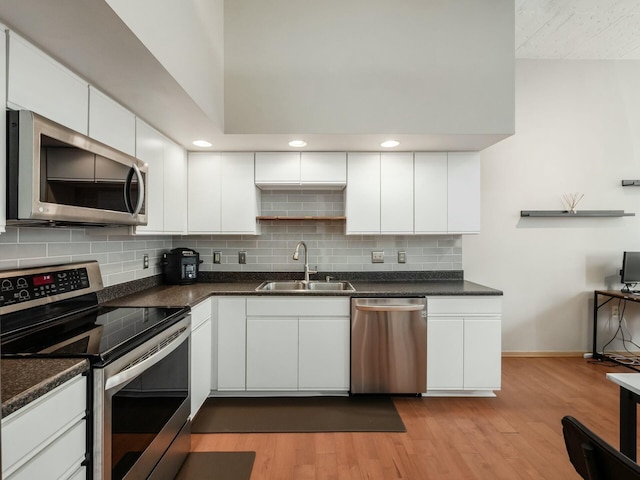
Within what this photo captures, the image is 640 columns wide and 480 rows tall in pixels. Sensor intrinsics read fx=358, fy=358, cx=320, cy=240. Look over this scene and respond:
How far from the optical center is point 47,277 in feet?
5.83

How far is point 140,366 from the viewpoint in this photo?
4.84 ft

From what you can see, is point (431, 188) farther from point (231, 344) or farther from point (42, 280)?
point (42, 280)

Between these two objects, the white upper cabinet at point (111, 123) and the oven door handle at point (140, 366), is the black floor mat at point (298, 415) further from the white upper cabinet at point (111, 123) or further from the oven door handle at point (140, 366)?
the white upper cabinet at point (111, 123)

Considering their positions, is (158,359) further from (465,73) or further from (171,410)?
(465,73)

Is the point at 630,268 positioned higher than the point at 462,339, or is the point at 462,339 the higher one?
the point at 630,268

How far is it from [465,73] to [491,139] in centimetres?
53

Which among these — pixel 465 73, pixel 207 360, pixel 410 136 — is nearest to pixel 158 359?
pixel 207 360

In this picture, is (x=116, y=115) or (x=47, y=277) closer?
(x=47, y=277)

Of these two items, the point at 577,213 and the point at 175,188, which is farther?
the point at 577,213

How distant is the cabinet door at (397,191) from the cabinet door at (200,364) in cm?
167

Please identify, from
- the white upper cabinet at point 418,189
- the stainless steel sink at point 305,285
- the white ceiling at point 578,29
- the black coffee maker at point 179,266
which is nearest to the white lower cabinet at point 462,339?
the white upper cabinet at point 418,189

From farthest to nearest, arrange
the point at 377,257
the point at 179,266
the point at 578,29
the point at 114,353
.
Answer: the point at 377,257, the point at 578,29, the point at 179,266, the point at 114,353

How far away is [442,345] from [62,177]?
263 cm

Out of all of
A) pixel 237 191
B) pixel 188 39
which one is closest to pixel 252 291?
pixel 237 191
